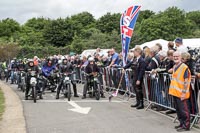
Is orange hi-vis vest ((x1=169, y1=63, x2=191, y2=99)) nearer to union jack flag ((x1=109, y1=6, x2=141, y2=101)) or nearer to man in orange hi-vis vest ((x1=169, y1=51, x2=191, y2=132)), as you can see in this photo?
man in orange hi-vis vest ((x1=169, y1=51, x2=191, y2=132))

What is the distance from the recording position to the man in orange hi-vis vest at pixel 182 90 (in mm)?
8688

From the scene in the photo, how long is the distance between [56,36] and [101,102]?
67671 millimetres

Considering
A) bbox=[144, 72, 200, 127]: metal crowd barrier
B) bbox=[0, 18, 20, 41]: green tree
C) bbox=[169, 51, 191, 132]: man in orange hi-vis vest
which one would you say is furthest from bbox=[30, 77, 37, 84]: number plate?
bbox=[0, 18, 20, 41]: green tree

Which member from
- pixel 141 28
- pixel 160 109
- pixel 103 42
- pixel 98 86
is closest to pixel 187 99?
pixel 160 109

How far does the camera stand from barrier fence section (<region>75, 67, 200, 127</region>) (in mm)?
9312

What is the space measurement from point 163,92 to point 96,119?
2185mm

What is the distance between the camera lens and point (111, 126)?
9.48 metres

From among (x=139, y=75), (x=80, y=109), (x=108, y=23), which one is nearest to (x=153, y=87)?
(x=139, y=75)

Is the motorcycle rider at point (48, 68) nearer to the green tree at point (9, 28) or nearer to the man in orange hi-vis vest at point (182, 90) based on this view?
the man in orange hi-vis vest at point (182, 90)

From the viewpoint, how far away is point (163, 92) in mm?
11164

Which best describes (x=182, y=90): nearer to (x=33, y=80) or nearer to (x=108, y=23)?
(x=33, y=80)

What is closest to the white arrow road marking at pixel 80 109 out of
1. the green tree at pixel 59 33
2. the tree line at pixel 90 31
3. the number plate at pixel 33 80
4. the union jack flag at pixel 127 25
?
the number plate at pixel 33 80

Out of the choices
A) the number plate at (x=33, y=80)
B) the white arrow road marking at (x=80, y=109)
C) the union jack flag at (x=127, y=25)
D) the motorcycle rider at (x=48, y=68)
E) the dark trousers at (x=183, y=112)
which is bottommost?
the white arrow road marking at (x=80, y=109)

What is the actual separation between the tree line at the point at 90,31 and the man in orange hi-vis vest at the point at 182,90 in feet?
147
